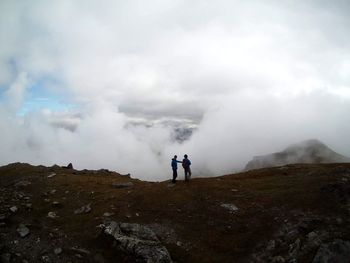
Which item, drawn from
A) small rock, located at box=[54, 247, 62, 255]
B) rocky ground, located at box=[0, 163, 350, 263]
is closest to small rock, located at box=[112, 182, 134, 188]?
rocky ground, located at box=[0, 163, 350, 263]

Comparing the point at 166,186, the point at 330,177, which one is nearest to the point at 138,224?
the point at 166,186

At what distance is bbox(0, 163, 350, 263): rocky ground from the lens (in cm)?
2491

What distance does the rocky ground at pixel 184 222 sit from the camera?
24906mm

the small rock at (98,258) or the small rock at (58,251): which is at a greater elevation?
the small rock at (58,251)

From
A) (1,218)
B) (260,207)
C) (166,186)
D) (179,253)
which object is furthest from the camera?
(166,186)

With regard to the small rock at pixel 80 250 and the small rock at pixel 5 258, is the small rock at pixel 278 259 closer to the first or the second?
the small rock at pixel 80 250

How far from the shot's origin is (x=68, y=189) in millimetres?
43188

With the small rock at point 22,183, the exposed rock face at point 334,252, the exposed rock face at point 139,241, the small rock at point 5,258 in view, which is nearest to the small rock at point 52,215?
the exposed rock face at point 139,241

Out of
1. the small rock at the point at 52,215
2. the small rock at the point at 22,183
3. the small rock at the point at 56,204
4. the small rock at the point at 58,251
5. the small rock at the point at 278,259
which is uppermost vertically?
the small rock at the point at 22,183

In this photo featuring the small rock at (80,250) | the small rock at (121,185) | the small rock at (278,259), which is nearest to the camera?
the small rock at (278,259)

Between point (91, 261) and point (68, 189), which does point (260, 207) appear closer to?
point (91, 261)

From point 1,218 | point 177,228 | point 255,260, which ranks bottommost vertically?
point 255,260

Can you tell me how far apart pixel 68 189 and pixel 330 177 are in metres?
35.5

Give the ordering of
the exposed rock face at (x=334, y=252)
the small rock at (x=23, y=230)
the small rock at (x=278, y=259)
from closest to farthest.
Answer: the exposed rock face at (x=334, y=252) < the small rock at (x=278, y=259) < the small rock at (x=23, y=230)
